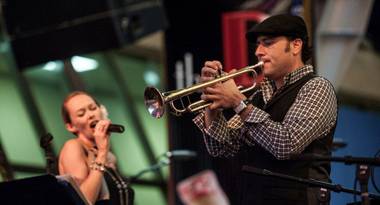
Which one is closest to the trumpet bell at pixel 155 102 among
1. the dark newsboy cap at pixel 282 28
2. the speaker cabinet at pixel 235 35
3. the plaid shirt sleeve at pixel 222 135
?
the plaid shirt sleeve at pixel 222 135

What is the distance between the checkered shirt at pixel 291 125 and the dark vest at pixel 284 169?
5cm

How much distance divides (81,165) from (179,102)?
2.35 ft

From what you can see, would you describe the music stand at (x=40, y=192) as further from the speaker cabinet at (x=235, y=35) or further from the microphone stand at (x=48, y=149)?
the speaker cabinet at (x=235, y=35)

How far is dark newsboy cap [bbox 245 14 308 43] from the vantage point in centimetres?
470

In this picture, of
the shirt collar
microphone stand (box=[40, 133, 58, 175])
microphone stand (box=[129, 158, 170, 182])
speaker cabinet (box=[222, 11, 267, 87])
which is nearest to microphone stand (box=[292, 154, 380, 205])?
the shirt collar

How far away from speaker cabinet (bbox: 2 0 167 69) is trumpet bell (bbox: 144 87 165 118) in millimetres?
4035

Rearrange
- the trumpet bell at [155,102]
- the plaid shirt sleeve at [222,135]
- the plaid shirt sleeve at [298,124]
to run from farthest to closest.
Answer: the trumpet bell at [155,102] < the plaid shirt sleeve at [222,135] < the plaid shirt sleeve at [298,124]

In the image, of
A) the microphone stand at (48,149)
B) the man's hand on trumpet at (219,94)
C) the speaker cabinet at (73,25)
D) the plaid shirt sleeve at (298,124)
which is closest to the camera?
the plaid shirt sleeve at (298,124)

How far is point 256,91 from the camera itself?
16.5ft

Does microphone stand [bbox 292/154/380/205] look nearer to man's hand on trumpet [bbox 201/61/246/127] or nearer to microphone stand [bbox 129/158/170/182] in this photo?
man's hand on trumpet [bbox 201/61/246/127]

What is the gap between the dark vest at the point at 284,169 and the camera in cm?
457

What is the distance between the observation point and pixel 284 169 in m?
4.57

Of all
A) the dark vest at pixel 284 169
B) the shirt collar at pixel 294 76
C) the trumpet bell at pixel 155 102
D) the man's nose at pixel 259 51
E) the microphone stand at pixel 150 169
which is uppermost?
the man's nose at pixel 259 51

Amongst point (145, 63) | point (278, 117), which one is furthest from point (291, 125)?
point (145, 63)
